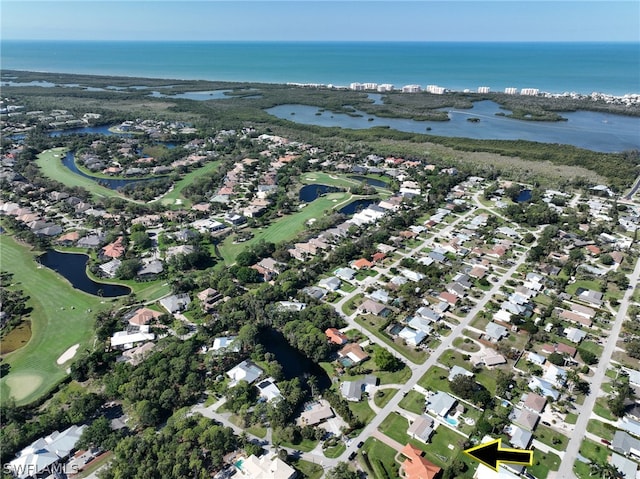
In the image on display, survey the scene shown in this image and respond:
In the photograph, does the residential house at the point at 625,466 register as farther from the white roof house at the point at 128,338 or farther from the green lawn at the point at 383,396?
the white roof house at the point at 128,338

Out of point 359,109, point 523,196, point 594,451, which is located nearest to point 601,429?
point 594,451

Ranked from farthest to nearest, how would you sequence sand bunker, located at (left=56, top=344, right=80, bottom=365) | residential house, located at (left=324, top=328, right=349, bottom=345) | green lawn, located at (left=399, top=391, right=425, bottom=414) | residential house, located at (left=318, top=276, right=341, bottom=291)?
1. residential house, located at (left=318, top=276, right=341, bottom=291)
2. residential house, located at (left=324, top=328, right=349, bottom=345)
3. sand bunker, located at (left=56, top=344, right=80, bottom=365)
4. green lawn, located at (left=399, top=391, right=425, bottom=414)

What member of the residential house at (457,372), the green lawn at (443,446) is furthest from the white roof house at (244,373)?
the residential house at (457,372)

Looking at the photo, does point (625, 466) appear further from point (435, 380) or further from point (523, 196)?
point (523, 196)

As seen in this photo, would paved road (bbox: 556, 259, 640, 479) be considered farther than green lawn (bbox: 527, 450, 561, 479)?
Yes

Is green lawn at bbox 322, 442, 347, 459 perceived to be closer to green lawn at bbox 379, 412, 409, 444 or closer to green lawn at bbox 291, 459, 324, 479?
green lawn at bbox 291, 459, 324, 479

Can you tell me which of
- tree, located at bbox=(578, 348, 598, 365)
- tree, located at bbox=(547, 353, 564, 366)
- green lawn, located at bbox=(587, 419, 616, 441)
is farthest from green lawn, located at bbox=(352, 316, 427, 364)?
tree, located at bbox=(578, 348, 598, 365)
